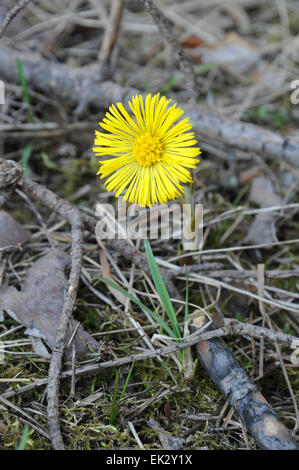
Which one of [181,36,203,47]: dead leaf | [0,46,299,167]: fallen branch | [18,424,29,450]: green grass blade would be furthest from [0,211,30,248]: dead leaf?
[181,36,203,47]: dead leaf

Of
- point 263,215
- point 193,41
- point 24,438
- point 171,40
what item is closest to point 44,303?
point 24,438

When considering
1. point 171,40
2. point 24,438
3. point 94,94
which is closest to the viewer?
point 24,438

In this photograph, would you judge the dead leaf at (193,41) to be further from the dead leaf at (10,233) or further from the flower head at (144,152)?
the dead leaf at (10,233)

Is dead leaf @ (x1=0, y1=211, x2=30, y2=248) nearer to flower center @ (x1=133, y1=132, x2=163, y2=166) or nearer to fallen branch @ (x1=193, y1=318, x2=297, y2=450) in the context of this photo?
flower center @ (x1=133, y1=132, x2=163, y2=166)

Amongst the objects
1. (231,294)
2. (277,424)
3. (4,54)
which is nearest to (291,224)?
(231,294)

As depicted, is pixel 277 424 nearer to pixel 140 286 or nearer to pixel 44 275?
pixel 140 286

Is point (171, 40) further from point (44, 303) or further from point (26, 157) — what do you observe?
point (44, 303)
